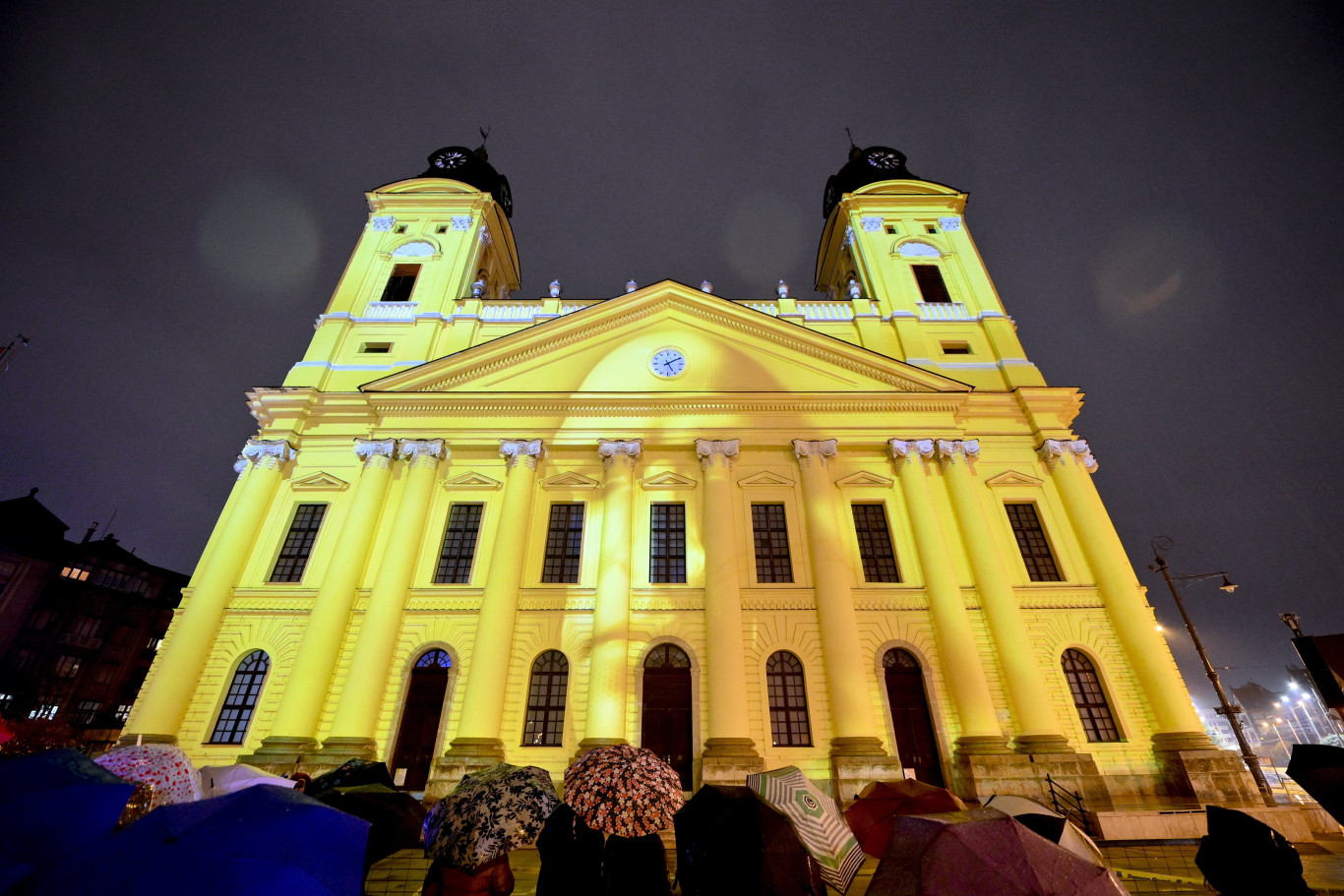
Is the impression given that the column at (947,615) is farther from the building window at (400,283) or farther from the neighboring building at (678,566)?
the building window at (400,283)

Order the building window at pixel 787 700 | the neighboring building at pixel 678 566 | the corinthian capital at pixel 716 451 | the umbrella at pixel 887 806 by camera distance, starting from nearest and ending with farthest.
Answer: the umbrella at pixel 887 806 → the neighboring building at pixel 678 566 → the building window at pixel 787 700 → the corinthian capital at pixel 716 451

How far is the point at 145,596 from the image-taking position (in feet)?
135

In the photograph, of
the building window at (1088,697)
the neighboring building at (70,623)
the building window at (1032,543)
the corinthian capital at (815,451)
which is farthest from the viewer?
the neighboring building at (70,623)

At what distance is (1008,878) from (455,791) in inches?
173

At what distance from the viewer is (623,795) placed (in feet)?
17.3

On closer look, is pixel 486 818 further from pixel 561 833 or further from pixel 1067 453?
pixel 1067 453

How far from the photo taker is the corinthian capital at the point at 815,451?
1716cm

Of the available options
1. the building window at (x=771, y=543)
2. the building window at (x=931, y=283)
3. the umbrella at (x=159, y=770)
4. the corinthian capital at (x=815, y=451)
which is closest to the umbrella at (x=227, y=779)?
the umbrella at (x=159, y=770)

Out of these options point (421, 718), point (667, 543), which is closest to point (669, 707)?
point (667, 543)

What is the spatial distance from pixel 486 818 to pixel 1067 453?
60.4 feet

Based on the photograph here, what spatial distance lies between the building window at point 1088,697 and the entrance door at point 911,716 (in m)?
3.75

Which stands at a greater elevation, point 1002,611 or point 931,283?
point 931,283

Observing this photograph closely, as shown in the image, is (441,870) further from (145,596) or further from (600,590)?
(145,596)

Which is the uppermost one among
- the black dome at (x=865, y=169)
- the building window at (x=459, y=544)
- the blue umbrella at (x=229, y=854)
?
the black dome at (x=865, y=169)
